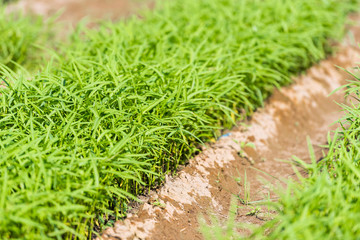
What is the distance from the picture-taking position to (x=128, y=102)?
3.11m

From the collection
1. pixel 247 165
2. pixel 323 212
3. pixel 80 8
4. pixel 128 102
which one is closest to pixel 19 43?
pixel 128 102

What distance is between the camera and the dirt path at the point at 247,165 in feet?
9.36

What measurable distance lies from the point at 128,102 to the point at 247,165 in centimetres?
127

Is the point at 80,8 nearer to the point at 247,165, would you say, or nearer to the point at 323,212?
the point at 247,165

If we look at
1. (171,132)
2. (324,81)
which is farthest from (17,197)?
(324,81)

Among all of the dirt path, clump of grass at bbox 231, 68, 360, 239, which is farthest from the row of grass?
the dirt path

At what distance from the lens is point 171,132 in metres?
3.02

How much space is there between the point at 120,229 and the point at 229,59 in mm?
2009

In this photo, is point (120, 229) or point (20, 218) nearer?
point (20, 218)

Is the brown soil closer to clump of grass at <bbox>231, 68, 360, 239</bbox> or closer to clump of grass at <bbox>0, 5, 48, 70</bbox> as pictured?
clump of grass at <bbox>0, 5, 48, 70</bbox>

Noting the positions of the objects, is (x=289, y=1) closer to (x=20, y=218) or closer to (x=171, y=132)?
(x=171, y=132)

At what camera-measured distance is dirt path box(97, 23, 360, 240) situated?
9.36ft

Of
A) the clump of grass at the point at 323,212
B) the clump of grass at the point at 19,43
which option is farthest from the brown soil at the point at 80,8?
the clump of grass at the point at 323,212

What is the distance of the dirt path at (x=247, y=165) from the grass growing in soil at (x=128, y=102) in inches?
5.5
